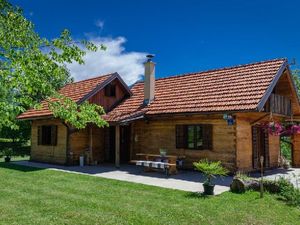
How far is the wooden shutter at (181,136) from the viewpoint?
49.2ft

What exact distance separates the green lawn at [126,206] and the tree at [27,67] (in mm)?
2394

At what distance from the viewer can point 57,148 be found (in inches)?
690

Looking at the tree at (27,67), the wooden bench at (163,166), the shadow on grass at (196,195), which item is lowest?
the shadow on grass at (196,195)

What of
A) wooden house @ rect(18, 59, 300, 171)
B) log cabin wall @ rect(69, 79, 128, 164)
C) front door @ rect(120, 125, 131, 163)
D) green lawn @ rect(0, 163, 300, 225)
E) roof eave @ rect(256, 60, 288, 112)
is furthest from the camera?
front door @ rect(120, 125, 131, 163)

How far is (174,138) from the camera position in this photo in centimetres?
1539

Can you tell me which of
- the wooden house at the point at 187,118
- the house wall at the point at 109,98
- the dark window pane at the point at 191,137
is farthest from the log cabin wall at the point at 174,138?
the house wall at the point at 109,98

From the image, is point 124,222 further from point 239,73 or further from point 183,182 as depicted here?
point 239,73

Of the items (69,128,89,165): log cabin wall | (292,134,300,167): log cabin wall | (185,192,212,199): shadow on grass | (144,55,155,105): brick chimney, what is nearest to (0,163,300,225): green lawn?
(185,192,212,199): shadow on grass

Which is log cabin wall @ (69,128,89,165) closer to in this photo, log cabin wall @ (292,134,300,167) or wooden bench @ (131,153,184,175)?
wooden bench @ (131,153,184,175)

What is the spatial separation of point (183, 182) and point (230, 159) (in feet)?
9.28

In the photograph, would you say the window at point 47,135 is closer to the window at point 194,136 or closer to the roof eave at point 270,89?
the window at point 194,136

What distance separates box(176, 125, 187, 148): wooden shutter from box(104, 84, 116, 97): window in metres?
5.76

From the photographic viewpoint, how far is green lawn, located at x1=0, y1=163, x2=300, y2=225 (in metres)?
6.97

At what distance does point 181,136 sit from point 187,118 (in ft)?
2.95
